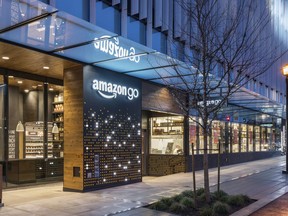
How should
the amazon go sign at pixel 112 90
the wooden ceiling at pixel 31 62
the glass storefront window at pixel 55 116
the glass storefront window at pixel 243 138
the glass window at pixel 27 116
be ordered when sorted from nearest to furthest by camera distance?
1. the wooden ceiling at pixel 31 62
2. the amazon go sign at pixel 112 90
3. the glass window at pixel 27 116
4. the glass storefront window at pixel 55 116
5. the glass storefront window at pixel 243 138

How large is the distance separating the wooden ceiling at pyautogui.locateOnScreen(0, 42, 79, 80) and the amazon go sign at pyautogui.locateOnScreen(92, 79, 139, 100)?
1.12 m

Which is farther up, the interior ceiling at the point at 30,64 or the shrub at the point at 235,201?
the interior ceiling at the point at 30,64

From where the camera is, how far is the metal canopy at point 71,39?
27.3 feet

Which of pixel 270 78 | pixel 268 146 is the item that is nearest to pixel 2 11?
pixel 270 78

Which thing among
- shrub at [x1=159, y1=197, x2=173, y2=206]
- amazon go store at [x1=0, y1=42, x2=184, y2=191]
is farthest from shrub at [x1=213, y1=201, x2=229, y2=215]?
amazon go store at [x1=0, y1=42, x2=184, y2=191]

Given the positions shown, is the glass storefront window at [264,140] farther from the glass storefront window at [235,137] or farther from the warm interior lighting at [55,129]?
the warm interior lighting at [55,129]

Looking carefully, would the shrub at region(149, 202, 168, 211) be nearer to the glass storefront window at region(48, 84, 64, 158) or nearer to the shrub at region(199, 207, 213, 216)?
the shrub at region(199, 207, 213, 216)

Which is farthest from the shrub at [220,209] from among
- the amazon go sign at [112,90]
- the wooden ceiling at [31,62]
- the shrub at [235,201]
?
the wooden ceiling at [31,62]

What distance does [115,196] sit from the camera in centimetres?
1156

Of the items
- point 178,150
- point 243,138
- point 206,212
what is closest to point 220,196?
point 206,212

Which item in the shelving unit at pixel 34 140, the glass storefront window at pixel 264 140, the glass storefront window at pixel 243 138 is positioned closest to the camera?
the shelving unit at pixel 34 140

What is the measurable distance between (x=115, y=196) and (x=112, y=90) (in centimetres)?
415

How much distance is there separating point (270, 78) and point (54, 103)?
20.6 m

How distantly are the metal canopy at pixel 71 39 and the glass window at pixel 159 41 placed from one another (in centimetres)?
116
